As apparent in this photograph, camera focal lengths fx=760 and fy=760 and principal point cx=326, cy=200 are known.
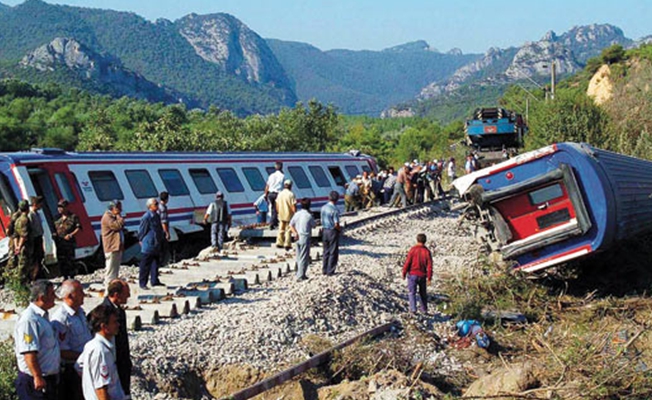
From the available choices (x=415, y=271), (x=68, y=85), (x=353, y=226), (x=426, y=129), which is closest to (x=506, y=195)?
(x=415, y=271)

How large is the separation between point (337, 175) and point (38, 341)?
2373 centimetres

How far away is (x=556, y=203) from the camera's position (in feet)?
44.7

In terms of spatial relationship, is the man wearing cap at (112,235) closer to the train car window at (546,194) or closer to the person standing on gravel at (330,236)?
the person standing on gravel at (330,236)

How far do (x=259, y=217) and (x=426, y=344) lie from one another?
36.3 feet

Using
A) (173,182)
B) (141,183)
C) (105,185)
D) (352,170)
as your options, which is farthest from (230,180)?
(352,170)

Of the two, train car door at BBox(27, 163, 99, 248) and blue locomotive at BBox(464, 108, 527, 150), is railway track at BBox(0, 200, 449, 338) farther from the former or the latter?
blue locomotive at BBox(464, 108, 527, 150)

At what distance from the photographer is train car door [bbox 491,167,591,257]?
43.1 ft

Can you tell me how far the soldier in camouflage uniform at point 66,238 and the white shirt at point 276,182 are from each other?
5.44 metres

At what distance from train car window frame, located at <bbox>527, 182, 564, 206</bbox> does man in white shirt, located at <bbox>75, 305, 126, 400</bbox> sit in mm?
9706

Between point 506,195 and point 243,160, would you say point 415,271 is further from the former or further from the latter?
point 243,160

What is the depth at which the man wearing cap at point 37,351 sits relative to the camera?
5.89m

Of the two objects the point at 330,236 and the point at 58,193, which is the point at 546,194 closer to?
the point at 330,236

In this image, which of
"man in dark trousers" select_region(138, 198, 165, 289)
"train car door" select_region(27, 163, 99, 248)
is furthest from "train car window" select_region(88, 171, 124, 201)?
"man in dark trousers" select_region(138, 198, 165, 289)

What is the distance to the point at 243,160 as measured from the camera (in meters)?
23.4
